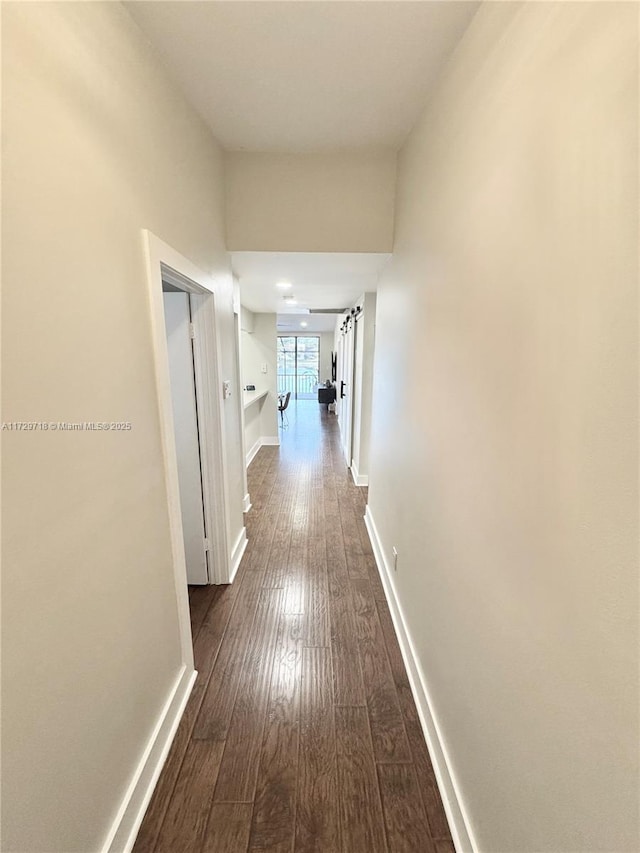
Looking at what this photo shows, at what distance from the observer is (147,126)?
4.07 ft

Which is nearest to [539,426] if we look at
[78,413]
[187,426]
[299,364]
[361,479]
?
[78,413]

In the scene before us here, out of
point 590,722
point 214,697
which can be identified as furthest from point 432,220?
point 214,697

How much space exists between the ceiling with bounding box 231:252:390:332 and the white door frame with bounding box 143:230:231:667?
0.75 meters

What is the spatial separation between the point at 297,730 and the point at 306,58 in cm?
A: 282

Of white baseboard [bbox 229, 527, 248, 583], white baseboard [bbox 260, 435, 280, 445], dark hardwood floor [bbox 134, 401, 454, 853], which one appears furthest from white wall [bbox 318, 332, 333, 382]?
dark hardwood floor [bbox 134, 401, 454, 853]

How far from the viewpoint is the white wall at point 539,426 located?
22.7 inches

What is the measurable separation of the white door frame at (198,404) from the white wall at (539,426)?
1.14 m

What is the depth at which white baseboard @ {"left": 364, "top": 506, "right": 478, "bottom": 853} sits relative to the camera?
1.13m

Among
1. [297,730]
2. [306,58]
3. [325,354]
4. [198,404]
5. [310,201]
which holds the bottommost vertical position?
[297,730]

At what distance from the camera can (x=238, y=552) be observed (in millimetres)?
2746

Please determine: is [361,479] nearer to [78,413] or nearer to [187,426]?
[187,426]

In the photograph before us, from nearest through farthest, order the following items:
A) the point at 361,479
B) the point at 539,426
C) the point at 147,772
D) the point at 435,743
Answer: the point at 539,426 < the point at 147,772 < the point at 435,743 < the point at 361,479

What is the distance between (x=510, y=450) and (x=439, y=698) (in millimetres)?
1170

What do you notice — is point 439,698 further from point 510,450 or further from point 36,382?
point 36,382
